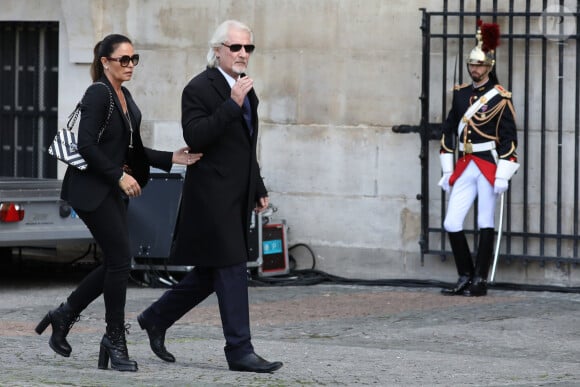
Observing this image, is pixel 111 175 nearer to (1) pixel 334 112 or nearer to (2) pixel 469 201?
(2) pixel 469 201

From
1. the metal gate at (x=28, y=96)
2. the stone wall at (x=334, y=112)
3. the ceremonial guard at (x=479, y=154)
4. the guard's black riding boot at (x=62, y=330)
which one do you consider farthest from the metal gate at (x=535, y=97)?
the guard's black riding boot at (x=62, y=330)

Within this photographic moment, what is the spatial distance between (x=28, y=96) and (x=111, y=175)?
6.95 m

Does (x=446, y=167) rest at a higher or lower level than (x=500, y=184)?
higher

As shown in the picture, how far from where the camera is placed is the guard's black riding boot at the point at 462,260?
11688 millimetres

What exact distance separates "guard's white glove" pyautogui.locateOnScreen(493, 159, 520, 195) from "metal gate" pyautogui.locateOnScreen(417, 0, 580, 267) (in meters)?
0.53

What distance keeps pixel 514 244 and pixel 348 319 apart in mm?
2149

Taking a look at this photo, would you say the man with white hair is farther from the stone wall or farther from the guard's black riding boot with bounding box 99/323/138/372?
the stone wall

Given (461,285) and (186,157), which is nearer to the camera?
(186,157)

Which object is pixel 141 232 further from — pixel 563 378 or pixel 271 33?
pixel 563 378

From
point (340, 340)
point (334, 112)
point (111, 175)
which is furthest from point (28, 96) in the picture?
point (111, 175)

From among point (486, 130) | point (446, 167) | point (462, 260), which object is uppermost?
point (486, 130)

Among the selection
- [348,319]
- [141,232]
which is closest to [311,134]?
[141,232]

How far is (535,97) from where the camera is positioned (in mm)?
11961

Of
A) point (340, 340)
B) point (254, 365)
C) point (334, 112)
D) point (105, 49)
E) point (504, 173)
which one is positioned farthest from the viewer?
point (334, 112)
